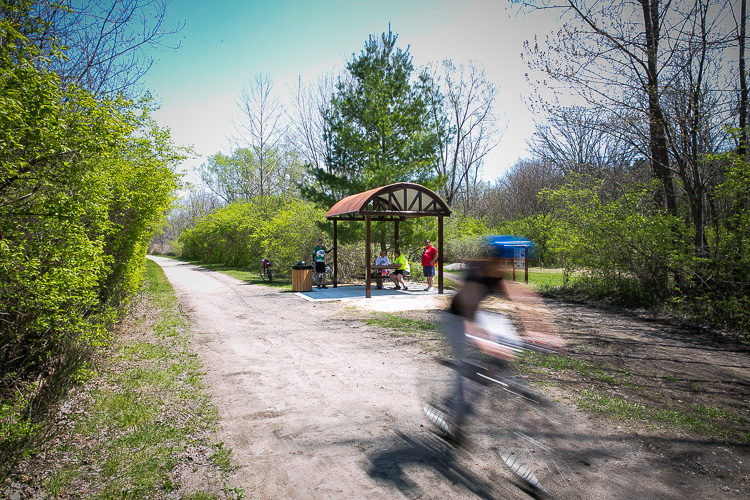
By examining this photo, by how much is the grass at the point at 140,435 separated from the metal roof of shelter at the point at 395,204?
7623 millimetres

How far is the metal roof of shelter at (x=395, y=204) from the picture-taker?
43.2 feet

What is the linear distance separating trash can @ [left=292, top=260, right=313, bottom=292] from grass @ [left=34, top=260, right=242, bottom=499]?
860 centimetres

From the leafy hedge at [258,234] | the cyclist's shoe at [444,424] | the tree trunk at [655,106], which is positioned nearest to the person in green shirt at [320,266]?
the leafy hedge at [258,234]

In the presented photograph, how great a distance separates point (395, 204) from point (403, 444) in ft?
41.8

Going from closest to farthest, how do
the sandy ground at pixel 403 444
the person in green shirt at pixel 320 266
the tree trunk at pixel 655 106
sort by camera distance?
the sandy ground at pixel 403 444
the tree trunk at pixel 655 106
the person in green shirt at pixel 320 266

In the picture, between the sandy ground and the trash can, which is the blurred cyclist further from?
the trash can

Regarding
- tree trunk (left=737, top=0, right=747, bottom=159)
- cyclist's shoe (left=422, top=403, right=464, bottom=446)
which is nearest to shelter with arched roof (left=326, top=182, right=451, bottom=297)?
tree trunk (left=737, top=0, right=747, bottom=159)

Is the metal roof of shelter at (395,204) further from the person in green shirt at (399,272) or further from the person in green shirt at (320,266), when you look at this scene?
the person in green shirt at (399,272)

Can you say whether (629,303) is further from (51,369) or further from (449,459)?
(51,369)

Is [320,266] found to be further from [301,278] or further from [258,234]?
[258,234]

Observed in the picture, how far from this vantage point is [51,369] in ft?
16.9

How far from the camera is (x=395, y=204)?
16156mm

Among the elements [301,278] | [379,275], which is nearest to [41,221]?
[301,278]

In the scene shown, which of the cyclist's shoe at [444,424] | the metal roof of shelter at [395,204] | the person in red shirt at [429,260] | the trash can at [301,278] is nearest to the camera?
the cyclist's shoe at [444,424]
